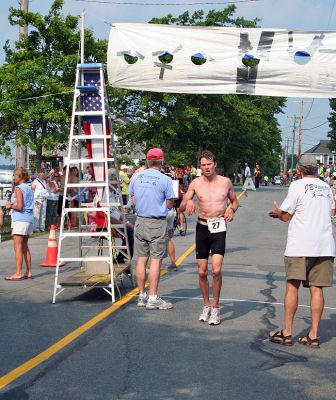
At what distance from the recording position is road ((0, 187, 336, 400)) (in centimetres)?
573

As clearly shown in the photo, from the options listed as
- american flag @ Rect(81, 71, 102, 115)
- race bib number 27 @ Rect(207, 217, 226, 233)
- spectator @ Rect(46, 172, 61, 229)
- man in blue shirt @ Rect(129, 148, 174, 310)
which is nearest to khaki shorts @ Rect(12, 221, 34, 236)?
american flag @ Rect(81, 71, 102, 115)

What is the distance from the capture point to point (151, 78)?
10148mm

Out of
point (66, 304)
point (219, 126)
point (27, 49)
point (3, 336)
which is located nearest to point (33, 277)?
point (66, 304)

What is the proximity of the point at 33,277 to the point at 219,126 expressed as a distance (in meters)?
46.8

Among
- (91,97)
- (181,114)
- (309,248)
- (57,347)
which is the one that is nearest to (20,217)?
(91,97)

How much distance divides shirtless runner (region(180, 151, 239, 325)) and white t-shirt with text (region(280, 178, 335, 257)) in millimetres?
1209

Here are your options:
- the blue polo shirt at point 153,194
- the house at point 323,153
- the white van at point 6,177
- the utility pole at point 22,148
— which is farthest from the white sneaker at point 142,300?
the house at point 323,153

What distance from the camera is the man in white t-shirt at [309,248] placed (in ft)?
24.0

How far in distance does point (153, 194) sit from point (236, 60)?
7.32ft

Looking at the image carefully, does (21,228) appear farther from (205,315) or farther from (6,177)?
(6,177)

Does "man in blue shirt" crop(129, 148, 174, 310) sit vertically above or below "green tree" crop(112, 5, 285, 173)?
below

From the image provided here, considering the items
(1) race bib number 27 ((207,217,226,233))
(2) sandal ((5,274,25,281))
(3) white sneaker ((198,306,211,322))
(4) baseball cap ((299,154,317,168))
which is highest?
(4) baseball cap ((299,154,317,168))

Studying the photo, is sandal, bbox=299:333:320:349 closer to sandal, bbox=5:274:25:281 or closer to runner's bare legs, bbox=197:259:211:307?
runner's bare legs, bbox=197:259:211:307

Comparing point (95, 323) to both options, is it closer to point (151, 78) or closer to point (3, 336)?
point (3, 336)
